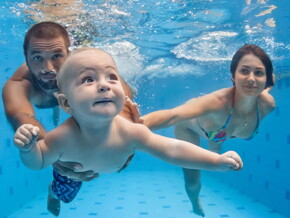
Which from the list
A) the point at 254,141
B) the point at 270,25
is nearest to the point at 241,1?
the point at 270,25

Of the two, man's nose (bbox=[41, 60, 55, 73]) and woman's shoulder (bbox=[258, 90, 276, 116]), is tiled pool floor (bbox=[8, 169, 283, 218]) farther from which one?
man's nose (bbox=[41, 60, 55, 73])

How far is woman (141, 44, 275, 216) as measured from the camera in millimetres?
5060

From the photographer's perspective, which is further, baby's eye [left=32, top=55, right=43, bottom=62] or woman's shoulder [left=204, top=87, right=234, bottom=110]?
woman's shoulder [left=204, top=87, right=234, bottom=110]

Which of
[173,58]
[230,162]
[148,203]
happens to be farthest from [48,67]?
[173,58]

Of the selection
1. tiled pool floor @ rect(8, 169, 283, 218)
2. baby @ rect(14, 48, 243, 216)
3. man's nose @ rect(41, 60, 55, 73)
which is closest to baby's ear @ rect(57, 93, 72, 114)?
baby @ rect(14, 48, 243, 216)

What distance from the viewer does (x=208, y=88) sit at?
89.1 feet

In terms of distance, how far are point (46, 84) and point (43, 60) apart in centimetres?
38

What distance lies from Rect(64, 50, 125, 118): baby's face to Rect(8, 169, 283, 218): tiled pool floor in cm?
835

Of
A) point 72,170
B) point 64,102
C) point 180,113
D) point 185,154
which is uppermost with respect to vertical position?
point 64,102

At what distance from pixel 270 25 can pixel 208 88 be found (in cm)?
1657

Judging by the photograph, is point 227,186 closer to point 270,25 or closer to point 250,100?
point 270,25

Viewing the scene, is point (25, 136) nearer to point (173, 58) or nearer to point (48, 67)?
point (48, 67)

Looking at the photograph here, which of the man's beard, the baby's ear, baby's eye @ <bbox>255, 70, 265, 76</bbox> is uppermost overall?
baby's eye @ <bbox>255, 70, 265, 76</bbox>

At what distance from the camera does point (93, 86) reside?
8.67 feet
